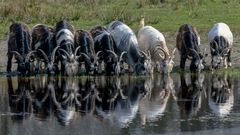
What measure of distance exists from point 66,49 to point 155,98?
6.37 m

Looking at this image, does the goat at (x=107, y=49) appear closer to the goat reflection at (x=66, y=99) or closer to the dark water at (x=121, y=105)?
the dark water at (x=121, y=105)

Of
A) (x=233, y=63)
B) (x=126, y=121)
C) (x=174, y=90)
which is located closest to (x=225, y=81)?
(x=174, y=90)

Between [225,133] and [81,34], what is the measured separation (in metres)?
12.7

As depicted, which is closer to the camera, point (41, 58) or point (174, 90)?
point (174, 90)

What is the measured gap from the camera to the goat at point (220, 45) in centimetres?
3173

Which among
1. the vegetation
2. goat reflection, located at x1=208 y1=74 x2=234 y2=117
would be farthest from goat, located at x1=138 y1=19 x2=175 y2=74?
the vegetation

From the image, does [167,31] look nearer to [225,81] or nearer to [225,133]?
[225,81]

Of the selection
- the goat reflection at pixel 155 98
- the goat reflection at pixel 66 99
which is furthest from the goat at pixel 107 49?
the goat reflection at pixel 66 99

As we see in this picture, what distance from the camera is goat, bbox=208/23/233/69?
3173cm

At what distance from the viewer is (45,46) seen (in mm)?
30875

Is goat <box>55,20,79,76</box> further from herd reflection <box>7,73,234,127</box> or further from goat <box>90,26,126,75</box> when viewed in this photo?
goat <box>90,26,126,75</box>

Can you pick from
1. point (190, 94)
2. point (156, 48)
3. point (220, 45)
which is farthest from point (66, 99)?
point (220, 45)

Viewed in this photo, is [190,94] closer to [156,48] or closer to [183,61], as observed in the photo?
[156,48]

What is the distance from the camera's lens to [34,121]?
20781 millimetres
